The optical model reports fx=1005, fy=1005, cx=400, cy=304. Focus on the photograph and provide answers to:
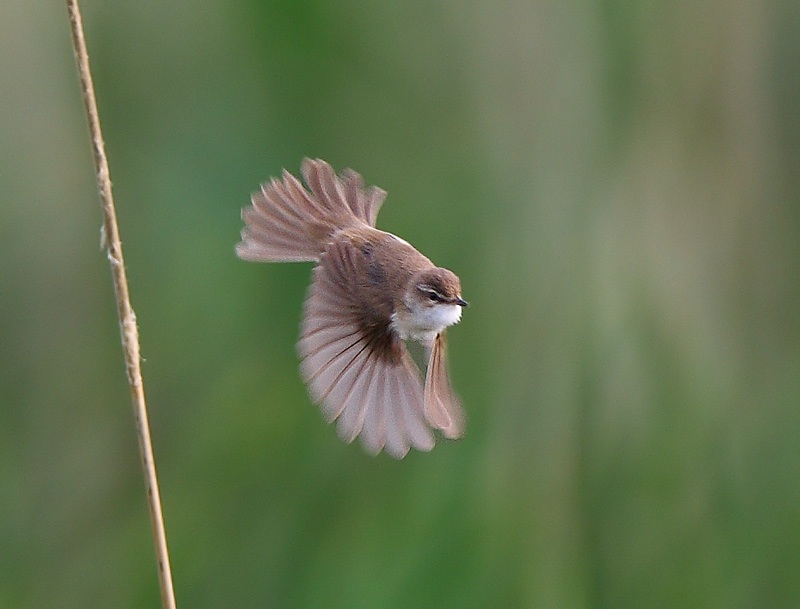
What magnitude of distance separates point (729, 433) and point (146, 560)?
1.08 m

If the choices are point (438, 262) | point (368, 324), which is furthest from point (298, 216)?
point (438, 262)

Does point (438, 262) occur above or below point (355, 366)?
above

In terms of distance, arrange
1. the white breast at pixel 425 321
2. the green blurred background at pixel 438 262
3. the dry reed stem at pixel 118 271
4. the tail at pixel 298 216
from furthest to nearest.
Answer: the green blurred background at pixel 438 262, the tail at pixel 298 216, the white breast at pixel 425 321, the dry reed stem at pixel 118 271

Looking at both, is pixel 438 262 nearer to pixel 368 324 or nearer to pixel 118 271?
pixel 368 324

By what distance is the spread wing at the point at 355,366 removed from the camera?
677mm

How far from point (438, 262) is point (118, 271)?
3.39 ft

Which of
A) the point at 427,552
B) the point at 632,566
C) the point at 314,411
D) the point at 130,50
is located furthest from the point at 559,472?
the point at 130,50

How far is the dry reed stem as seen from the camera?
0.61 m

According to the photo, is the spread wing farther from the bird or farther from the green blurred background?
the green blurred background

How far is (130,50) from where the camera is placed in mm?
1761

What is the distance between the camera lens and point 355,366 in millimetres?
747

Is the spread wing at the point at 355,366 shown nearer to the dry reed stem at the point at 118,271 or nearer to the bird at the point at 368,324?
the bird at the point at 368,324

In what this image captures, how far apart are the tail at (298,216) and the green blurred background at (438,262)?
0.74 metres

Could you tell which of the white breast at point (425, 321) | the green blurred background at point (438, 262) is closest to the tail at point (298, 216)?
the white breast at point (425, 321)
